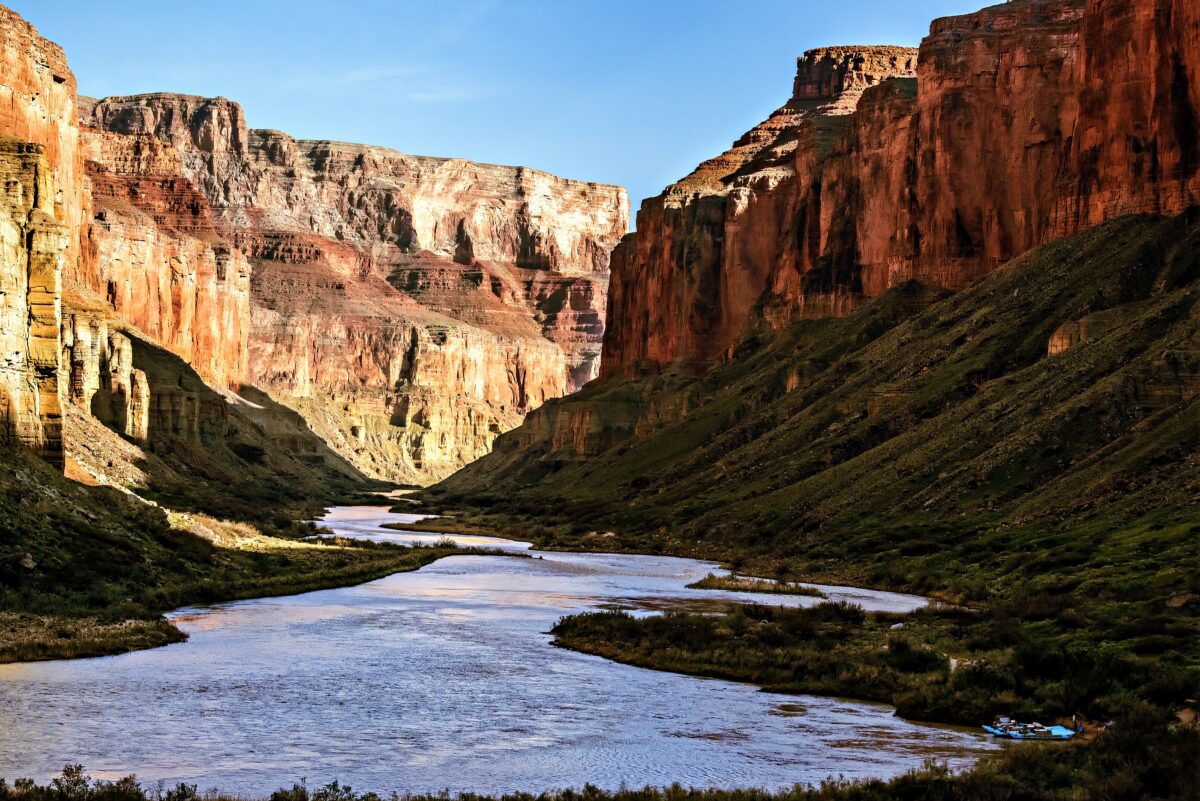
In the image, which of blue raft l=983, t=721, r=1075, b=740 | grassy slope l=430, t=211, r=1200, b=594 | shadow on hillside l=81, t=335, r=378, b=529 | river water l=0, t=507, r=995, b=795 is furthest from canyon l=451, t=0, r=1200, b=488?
blue raft l=983, t=721, r=1075, b=740

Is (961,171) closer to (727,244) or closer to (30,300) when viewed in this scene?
(727,244)

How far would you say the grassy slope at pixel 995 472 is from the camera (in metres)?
48.0

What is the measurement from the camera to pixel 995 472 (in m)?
78.4

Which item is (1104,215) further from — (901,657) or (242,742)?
(242,742)

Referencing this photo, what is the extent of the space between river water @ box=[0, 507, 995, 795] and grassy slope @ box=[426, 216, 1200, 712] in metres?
4.19

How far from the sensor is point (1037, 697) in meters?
37.8

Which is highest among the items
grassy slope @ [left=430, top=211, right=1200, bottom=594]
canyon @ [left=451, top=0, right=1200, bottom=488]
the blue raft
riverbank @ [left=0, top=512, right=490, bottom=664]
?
canyon @ [left=451, top=0, right=1200, bottom=488]

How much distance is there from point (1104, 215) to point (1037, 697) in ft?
231

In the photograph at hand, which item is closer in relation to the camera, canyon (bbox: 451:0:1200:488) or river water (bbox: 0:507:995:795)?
river water (bbox: 0:507:995:795)

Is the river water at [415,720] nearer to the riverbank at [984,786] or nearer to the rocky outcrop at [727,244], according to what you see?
the riverbank at [984,786]

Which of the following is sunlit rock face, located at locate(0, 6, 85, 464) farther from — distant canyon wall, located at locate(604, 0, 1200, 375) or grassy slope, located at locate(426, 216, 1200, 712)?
distant canyon wall, located at locate(604, 0, 1200, 375)

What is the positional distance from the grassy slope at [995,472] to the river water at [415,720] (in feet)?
13.7

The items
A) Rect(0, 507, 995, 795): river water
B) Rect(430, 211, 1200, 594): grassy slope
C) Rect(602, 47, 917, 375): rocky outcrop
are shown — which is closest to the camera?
Rect(0, 507, 995, 795): river water

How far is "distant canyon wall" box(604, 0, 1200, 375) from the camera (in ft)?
326
